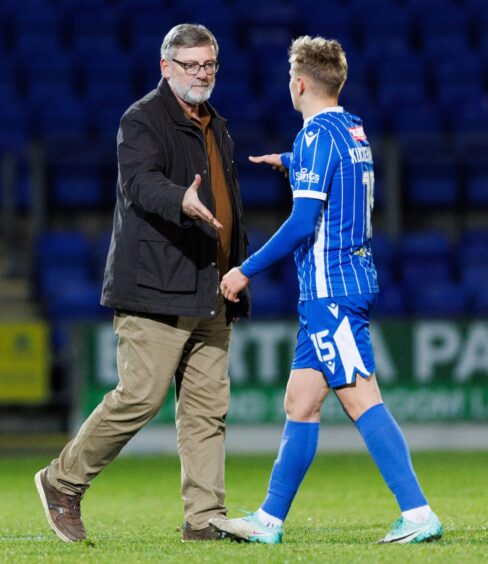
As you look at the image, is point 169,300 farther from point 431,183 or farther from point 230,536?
point 431,183

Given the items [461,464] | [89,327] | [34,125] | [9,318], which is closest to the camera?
[461,464]

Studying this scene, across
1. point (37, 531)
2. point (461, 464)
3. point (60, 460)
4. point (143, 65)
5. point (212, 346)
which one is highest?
point (143, 65)

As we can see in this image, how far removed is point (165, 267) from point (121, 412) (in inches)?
24.5

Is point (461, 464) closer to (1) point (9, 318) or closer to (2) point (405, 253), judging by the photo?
(2) point (405, 253)

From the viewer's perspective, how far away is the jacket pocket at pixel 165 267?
563 cm

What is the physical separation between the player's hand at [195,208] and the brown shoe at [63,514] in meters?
1.33

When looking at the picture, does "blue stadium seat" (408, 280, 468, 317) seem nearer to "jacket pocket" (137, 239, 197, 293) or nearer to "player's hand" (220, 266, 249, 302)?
"jacket pocket" (137, 239, 197, 293)

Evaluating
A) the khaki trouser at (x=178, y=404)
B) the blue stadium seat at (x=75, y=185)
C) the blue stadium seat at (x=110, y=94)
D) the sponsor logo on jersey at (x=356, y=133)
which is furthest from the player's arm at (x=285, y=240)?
the blue stadium seat at (x=110, y=94)

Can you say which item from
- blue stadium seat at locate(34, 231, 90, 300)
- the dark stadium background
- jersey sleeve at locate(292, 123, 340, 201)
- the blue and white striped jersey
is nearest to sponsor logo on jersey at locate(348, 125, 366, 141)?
the blue and white striped jersey

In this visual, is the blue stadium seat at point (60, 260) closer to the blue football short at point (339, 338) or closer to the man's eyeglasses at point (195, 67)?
the man's eyeglasses at point (195, 67)

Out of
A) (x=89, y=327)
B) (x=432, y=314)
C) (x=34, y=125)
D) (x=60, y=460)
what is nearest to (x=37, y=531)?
(x=60, y=460)

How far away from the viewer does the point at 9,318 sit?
44.9 ft

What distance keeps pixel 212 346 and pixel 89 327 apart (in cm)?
638

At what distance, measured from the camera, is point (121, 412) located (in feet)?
18.5
